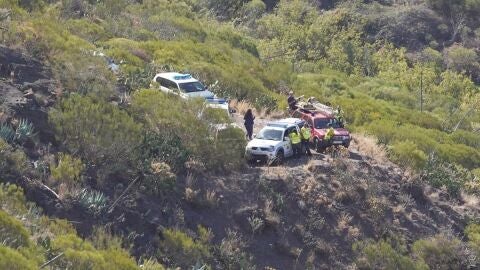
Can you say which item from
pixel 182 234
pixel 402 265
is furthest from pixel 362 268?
pixel 182 234

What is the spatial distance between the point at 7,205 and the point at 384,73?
52158 millimetres

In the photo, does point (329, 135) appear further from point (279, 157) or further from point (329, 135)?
point (279, 157)

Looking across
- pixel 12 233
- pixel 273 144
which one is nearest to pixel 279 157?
pixel 273 144

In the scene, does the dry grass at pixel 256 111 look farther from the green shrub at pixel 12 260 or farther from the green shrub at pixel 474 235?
the green shrub at pixel 12 260

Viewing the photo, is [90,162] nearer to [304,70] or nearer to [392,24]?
[304,70]

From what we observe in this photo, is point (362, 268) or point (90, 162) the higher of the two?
point (90, 162)

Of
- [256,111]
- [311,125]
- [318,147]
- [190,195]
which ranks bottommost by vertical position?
[256,111]

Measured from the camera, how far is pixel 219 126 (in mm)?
27438

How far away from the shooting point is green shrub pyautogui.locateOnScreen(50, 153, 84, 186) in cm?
2097

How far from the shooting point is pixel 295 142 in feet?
93.2

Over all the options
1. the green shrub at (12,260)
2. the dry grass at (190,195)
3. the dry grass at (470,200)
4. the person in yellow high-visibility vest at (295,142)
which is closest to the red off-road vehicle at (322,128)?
the person in yellow high-visibility vest at (295,142)

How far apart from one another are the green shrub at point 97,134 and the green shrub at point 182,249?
2553mm

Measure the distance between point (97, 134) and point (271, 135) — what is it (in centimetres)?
736

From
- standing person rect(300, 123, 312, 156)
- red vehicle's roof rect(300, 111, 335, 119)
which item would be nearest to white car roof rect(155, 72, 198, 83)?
red vehicle's roof rect(300, 111, 335, 119)
